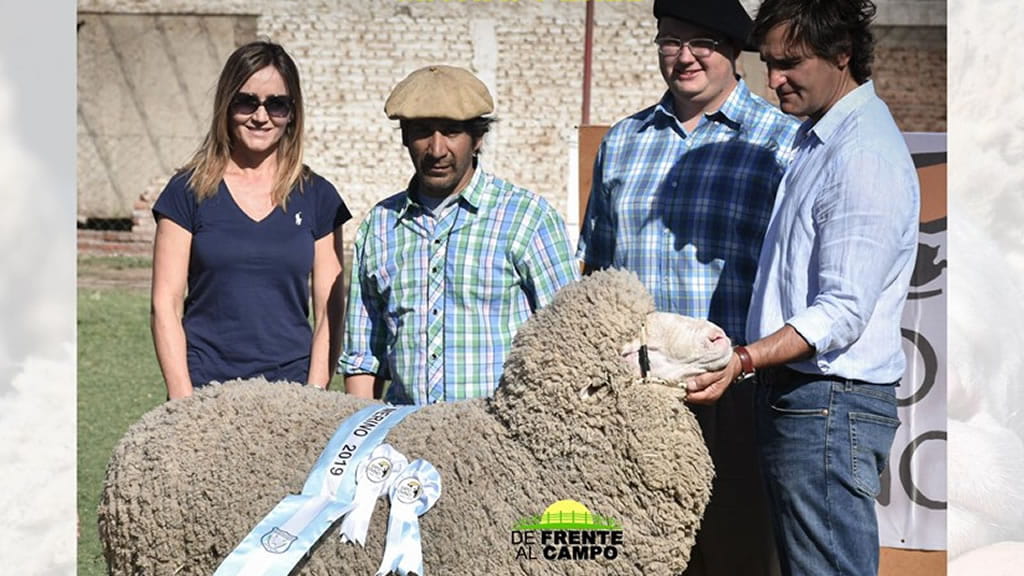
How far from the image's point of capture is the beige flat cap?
2986 millimetres

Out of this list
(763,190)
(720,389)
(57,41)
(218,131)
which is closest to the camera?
(720,389)

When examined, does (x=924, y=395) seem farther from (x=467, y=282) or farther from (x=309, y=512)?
(x=309, y=512)

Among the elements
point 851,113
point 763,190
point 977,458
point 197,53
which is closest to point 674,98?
point 763,190

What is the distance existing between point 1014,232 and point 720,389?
78.5 inches

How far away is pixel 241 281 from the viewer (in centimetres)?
315

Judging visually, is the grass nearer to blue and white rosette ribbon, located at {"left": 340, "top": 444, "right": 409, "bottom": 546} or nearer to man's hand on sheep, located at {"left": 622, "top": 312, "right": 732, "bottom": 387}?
blue and white rosette ribbon, located at {"left": 340, "top": 444, "right": 409, "bottom": 546}

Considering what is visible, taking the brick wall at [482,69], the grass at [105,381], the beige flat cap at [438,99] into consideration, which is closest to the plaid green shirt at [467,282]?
the beige flat cap at [438,99]

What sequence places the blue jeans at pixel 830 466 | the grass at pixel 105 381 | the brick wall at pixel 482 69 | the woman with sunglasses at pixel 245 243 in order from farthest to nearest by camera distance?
the brick wall at pixel 482 69
the grass at pixel 105 381
the woman with sunglasses at pixel 245 243
the blue jeans at pixel 830 466

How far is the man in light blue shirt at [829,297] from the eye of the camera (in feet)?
8.05

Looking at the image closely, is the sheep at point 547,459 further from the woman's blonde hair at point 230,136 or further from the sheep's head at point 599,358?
the woman's blonde hair at point 230,136

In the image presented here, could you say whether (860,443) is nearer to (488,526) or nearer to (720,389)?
(720,389)

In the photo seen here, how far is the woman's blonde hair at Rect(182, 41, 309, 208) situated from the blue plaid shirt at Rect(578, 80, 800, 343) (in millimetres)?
856

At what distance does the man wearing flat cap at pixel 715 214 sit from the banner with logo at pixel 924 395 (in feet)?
3.89

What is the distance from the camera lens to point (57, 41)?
3678mm
